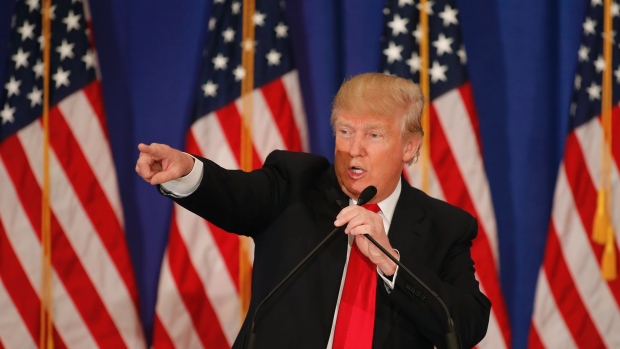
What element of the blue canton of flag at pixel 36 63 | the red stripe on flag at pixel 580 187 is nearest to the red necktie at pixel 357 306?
the red stripe on flag at pixel 580 187

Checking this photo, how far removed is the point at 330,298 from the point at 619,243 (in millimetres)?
1829

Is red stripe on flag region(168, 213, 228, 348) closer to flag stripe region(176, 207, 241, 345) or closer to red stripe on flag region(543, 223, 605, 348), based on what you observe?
flag stripe region(176, 207, 241, 345)

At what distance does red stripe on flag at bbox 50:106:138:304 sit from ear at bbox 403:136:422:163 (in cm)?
155

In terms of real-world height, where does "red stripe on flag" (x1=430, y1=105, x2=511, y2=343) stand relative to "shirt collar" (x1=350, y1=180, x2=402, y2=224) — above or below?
below

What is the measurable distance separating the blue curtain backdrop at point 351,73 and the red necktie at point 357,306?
1316 millimetres

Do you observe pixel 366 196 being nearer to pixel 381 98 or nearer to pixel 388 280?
pixel 388 280

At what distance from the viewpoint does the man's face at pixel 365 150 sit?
2100 millimetres

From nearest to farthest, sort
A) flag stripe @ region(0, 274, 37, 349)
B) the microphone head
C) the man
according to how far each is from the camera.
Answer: the microphone head, the man, flag stripe @ region(0, 274, 37, 349)

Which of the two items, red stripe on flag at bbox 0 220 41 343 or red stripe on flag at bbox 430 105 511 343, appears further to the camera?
A: red stripe on flag at bbox 430 105 511 343

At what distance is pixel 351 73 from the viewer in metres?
3.41

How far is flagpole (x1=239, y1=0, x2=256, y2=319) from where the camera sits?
11.0 ft

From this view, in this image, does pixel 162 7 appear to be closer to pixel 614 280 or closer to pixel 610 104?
pixel 610 104

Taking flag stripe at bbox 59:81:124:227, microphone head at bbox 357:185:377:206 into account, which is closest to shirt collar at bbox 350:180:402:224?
microphone head at bbox 357:185:377:206

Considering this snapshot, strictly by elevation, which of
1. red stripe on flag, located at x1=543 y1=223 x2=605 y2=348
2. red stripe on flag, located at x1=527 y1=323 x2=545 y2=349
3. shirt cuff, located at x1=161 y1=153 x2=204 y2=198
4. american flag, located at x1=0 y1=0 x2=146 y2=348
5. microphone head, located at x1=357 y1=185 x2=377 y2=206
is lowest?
red stripe on flag, located at x1=527 y1=323 x2=545 y2=349
